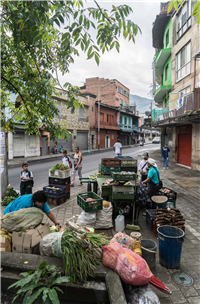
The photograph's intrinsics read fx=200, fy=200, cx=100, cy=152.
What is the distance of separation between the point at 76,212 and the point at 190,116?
10.2 meters

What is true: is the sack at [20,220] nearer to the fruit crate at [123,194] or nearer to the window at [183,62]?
the fruit crate at [123,194]

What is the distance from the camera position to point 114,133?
45438 millimetres

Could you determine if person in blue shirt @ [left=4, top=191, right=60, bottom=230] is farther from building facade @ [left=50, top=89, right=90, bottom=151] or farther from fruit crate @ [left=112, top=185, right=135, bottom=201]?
building facade @ [left=50, top=89, right=90, bottom=151]

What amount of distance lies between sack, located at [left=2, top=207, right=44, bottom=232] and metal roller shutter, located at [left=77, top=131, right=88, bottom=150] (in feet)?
96.2

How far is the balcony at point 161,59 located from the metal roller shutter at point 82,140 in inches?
591

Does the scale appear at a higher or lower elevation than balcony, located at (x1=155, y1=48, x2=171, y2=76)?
lower

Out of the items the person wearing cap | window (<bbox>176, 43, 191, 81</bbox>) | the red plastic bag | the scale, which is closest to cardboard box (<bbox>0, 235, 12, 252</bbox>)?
the red plastic bag

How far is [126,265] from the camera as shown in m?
3.00

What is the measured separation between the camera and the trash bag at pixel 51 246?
324cm

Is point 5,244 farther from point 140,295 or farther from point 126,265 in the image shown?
point 140,295

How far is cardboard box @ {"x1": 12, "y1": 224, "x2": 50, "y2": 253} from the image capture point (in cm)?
348

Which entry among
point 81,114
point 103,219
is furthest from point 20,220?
point 81,114

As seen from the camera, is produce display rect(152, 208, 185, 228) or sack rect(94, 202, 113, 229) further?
sack rect(94, 202, 113, 229)

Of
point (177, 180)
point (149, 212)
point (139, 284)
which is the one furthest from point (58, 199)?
point (177, 180)
